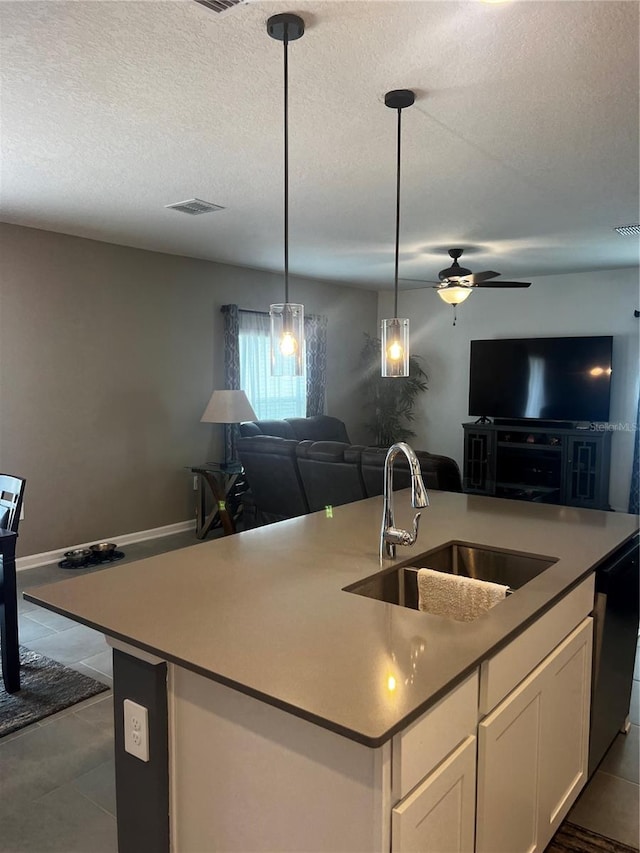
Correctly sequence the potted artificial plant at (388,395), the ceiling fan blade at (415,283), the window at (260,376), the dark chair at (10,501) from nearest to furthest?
the dark chair at (10,501)
the window at (260,376)
the ceiling fan blade at (415,283)
the potted artificial plant at (388,395)

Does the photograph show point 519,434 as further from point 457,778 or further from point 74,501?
point 457,778

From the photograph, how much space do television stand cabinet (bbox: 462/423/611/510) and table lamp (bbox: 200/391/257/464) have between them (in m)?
2.96

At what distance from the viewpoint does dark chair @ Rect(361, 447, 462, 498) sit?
4.05m

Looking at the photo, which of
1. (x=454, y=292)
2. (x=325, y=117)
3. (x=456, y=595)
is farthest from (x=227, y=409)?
(x=456, y=595)

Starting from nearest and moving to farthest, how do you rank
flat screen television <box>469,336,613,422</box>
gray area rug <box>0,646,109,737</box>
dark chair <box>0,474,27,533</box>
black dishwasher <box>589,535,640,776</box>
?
1. black dishwasher <box>589,535,640,776</box>
2. gray area rug <box>0,646,109,737</box>
3. dark chair <box>0,474,27,533</box>
4. flat screen television <box>469,336,613,422</box>

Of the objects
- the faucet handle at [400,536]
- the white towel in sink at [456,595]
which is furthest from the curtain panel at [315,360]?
the white towel in sink at [456,595]

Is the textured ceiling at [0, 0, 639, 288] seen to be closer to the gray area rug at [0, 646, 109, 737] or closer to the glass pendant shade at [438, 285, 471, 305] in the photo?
the glass pendant shade at [438, 285, 471, 305]

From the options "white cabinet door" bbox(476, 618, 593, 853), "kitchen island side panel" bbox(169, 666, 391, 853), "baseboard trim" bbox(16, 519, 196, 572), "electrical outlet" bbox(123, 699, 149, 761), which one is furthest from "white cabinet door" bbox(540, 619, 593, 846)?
"baseboard trim" bbox(16, 519, 196, 572)

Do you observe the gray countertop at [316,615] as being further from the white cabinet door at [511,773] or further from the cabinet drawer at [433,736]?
the white cabinet door at [511,773]

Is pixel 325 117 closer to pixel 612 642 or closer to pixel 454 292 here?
pixel 612 642

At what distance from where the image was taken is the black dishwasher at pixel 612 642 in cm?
219

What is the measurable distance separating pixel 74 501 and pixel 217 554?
341 cm

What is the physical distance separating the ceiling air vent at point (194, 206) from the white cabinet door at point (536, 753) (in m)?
3.25

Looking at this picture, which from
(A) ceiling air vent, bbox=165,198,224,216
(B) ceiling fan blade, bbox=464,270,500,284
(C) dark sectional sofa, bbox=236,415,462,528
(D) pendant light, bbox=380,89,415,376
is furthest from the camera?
(B) ceiling fan blade, bbox=464,270,500,284
